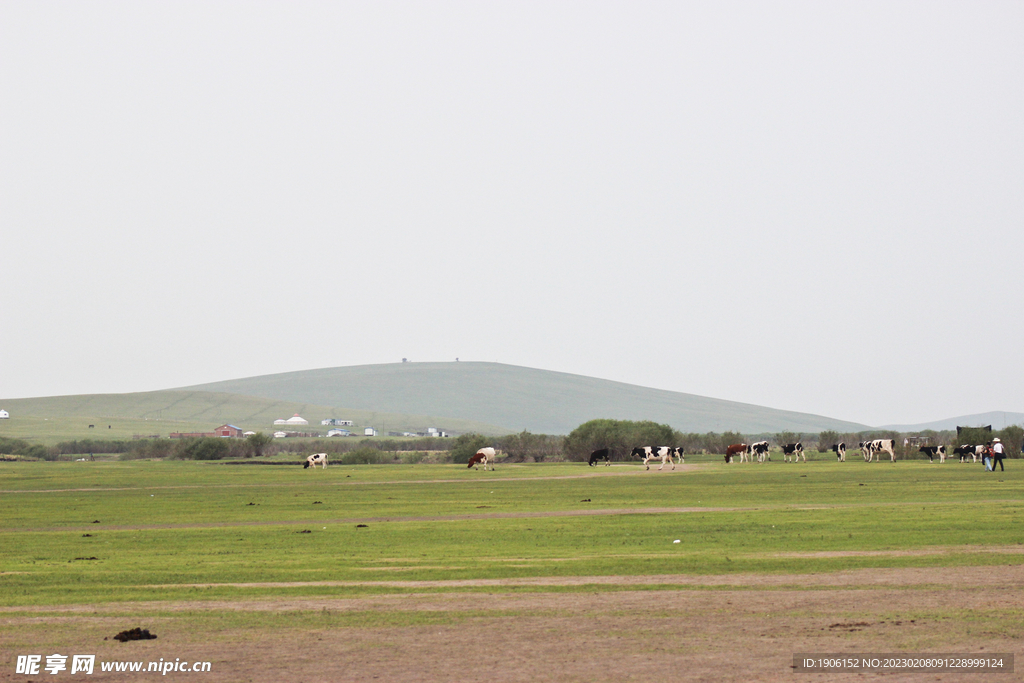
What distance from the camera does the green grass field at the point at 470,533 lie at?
57.4ft

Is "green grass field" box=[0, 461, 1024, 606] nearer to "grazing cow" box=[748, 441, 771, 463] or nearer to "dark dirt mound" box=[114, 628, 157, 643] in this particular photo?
"dark dirt mound" box=[114, 628, 157, 643]

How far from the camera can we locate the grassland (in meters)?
11.6

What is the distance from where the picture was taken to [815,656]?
11.0 metres

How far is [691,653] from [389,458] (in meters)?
86.5

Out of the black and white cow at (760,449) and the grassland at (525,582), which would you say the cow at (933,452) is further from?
the grassland at (525,582)

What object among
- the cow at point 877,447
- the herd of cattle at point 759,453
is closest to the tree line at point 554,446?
the herd of cattle at point 759,453

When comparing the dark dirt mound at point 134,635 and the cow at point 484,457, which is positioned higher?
the cow at point 484,457

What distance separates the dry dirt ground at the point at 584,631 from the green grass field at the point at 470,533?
1359 millimetres

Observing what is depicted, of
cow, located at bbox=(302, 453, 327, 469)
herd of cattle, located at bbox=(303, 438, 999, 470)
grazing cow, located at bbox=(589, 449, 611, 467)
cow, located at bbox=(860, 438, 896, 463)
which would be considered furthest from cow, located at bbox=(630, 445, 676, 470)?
cow, located at bbox=(302, 453, 327, 469)

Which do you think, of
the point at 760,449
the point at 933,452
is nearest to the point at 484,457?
the point at 760,449

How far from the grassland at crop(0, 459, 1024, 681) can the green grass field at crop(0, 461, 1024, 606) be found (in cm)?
10

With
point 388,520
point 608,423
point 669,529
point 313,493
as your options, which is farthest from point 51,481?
point 608,423

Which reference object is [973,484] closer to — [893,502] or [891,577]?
[893,502]

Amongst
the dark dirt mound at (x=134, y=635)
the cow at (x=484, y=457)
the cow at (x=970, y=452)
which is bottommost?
the dark dirt mound at (x=134, y=635)
